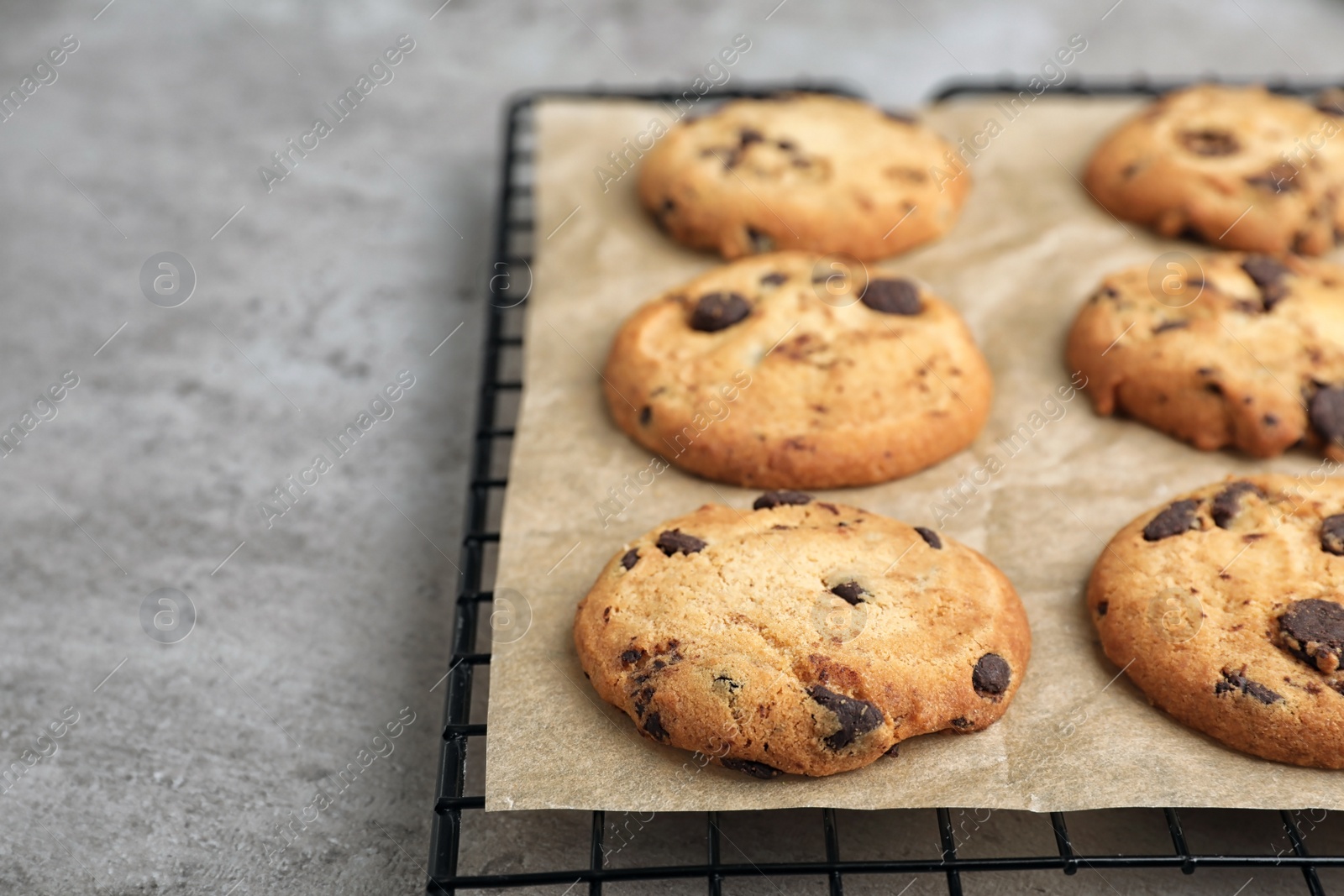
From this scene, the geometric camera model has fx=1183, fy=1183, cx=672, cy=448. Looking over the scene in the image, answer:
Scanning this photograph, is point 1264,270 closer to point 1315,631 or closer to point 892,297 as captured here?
point 892,297

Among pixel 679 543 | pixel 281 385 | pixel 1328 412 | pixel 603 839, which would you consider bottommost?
pixel 281 385

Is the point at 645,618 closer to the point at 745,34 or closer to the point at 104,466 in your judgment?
the point at 104,466

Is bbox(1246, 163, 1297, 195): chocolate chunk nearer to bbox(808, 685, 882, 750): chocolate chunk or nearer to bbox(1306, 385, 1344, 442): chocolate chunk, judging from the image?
bbox(1306, 385, 1344, 442): chocolate chunk

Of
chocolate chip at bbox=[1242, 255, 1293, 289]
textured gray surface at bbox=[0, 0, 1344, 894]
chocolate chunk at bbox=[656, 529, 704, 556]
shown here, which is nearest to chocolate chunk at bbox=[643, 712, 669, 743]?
textured gray surface at bbox=[0, 0, 1344, 894]

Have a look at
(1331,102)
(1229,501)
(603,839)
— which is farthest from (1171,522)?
(1331,102)

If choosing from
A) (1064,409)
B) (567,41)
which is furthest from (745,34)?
(1064,409)
